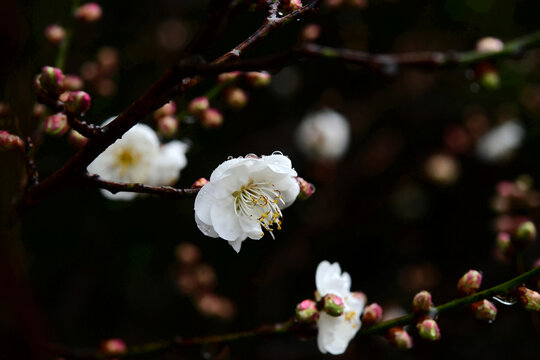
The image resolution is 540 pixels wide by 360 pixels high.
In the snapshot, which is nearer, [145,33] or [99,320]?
[99,320]

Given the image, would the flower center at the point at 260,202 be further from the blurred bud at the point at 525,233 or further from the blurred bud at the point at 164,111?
the blurred bud at the point at 525,233

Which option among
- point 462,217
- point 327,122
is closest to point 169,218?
point 327,122

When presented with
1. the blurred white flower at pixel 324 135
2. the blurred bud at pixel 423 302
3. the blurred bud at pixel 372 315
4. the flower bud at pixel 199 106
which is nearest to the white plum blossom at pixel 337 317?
the blurred bud at pixel 372 315

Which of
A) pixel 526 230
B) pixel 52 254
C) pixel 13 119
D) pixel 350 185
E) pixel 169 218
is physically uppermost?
pixel 350 185

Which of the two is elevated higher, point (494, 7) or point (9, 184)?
point (494, 7)

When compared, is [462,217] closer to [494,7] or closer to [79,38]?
[494,7]

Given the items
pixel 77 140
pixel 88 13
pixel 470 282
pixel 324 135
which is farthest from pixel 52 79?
pixel 324 135

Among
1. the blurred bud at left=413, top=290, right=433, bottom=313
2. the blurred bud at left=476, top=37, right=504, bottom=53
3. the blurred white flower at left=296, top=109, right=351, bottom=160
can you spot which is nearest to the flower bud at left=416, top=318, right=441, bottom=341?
the blurred bud at left=413, top=290, right=433, bottom=313
